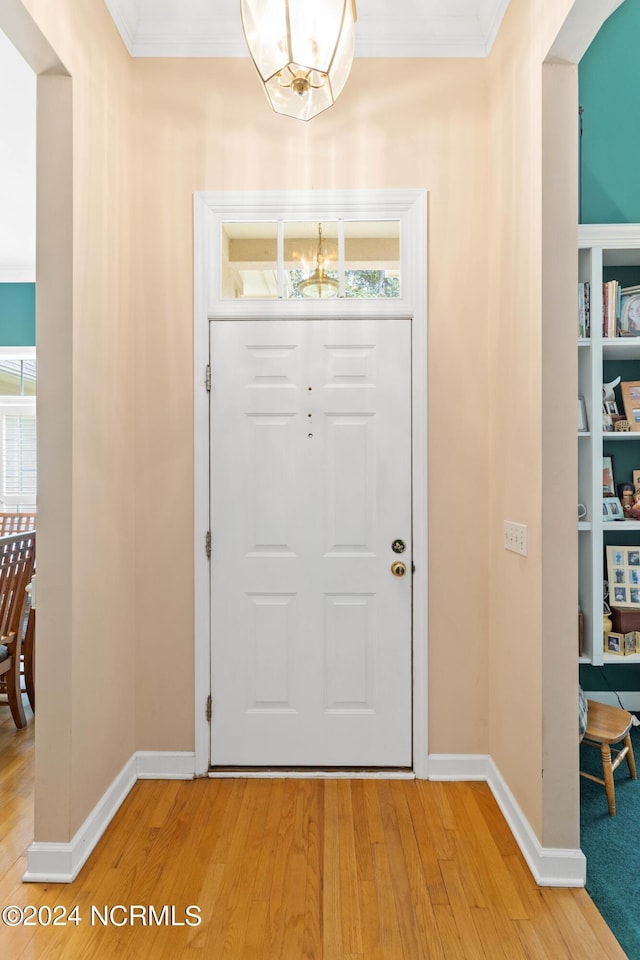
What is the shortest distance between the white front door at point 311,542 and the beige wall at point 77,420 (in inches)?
18.6

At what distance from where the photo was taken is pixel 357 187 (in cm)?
252

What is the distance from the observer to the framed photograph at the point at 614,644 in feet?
8.72

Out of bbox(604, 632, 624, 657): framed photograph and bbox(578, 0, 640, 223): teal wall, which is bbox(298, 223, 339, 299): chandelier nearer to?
bbox(578, 0, 640, 223): teal wall

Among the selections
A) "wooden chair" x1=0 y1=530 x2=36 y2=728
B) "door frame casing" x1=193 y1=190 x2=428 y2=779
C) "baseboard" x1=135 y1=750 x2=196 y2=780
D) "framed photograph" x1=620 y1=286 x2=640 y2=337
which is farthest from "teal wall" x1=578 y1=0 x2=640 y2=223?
"wooden chair" x1=0 y1=530 x2=36 y2=728

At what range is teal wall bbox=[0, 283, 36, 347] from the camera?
17.3 ft

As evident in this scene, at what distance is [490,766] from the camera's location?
97.0 inches

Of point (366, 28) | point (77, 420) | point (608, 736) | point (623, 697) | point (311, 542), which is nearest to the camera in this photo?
point (77, 420)

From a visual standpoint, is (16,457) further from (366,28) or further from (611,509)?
(611,509)

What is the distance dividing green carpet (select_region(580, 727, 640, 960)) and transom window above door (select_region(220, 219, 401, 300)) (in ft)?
7.28

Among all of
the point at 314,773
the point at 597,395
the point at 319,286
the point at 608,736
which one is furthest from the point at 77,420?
the point at 608,736

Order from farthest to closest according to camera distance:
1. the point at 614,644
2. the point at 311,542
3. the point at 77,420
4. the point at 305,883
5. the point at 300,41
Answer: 1. the point at 614,644
2. the point at 311,542
3. the point at 77,420
4. the point at 305,883
5. the point at 300,41

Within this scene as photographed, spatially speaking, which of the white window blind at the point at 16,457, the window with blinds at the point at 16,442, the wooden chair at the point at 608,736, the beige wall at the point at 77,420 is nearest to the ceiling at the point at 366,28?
the beige wall at the point at 77,420

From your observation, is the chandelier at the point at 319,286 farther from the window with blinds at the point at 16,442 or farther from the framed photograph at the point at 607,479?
the window with blinds at the point at 16,442

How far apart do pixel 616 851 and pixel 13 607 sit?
2.91m
